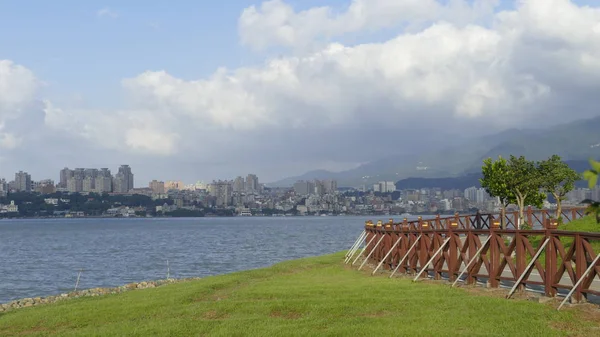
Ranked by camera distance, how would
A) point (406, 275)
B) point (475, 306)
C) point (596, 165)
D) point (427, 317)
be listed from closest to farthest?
point (596, 165)
point (427, 317)
point (475, 306)
point (406, 275)

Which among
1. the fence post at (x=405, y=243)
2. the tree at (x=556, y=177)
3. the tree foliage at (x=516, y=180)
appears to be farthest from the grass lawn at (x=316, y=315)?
the tree at (x=556, y=177)

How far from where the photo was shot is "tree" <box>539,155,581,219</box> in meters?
41.8

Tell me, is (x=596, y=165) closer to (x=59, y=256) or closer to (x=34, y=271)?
(x=34, y=271)

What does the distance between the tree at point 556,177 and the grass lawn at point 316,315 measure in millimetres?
24884

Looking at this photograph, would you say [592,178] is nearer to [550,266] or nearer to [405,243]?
[550,266]

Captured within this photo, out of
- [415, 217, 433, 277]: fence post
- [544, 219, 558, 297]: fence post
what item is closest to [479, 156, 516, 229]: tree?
[415, 217, 433, 277]: fence post

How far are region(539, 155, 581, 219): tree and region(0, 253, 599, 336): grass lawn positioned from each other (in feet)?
81.6

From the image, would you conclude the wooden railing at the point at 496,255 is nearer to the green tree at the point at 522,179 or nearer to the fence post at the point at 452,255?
the fence post at the point at 452,255

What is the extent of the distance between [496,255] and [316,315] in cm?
572

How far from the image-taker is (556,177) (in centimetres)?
4181

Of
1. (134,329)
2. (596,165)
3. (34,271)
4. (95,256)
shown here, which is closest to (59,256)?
(95,256)

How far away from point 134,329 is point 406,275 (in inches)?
463

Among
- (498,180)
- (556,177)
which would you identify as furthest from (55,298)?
(556,177)

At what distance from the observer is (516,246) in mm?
16422
